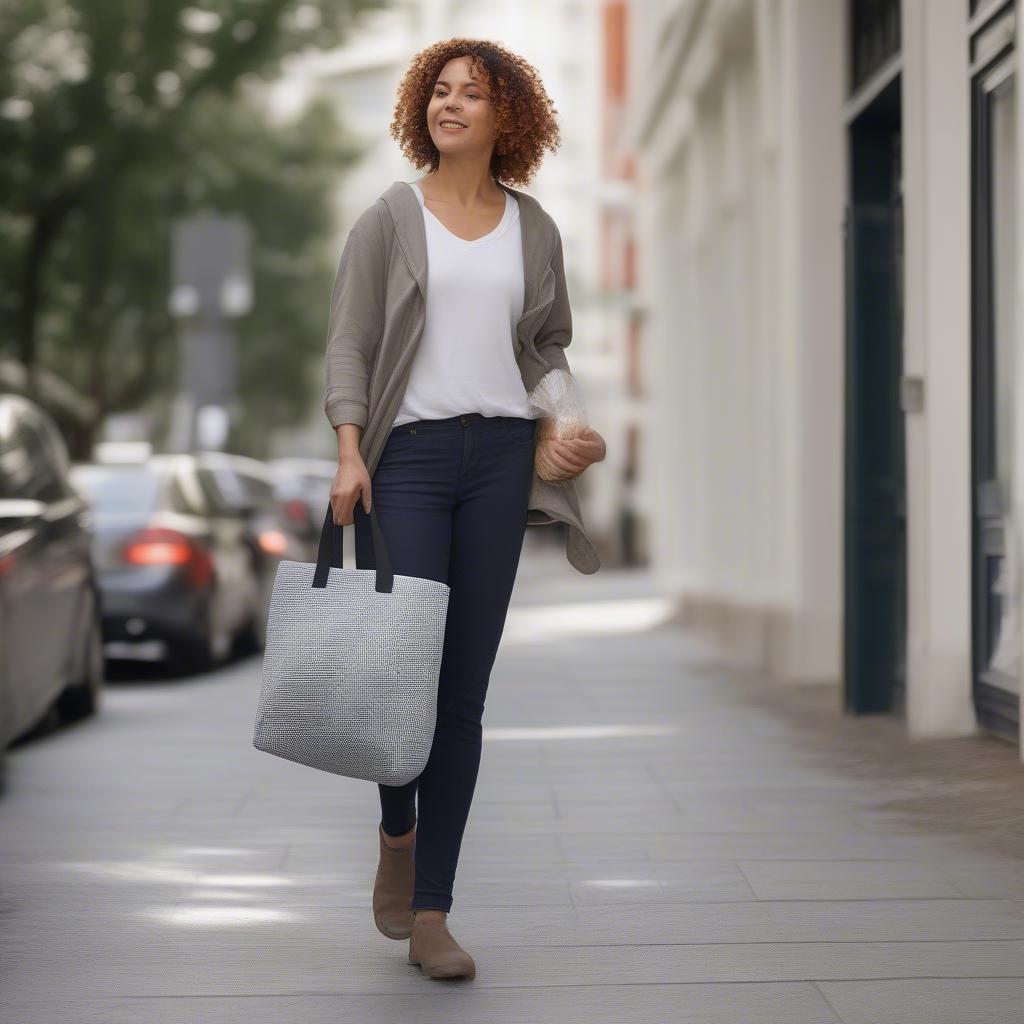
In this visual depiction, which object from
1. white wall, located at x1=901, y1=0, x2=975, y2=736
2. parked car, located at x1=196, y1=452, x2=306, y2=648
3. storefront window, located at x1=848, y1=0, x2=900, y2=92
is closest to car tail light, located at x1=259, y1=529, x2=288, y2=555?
parked car, located at x1=196, y1=452, x2=306, y2=648

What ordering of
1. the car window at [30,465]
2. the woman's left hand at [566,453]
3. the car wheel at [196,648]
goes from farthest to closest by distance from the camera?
the car wheel at [196,648] → the car window at [30,465] → the woman's left hand at [566,453]

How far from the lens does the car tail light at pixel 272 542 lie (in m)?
14.9

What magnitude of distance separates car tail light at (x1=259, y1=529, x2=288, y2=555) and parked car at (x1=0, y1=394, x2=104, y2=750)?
13.8ft

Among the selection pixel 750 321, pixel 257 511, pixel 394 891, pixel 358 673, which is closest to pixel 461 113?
pixel 358 673

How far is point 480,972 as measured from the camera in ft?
15.7

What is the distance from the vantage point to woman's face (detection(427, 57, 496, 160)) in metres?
4.85

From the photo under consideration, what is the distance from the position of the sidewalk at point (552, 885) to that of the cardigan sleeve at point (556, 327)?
4.60 feet

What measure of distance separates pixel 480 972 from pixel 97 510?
846cm

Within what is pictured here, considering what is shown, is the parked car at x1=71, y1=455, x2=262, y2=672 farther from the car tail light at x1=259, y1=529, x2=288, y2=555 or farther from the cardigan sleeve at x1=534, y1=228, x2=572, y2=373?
Result: the cardigan sleeve at x1=534, y1=228, x2=572, y2=373

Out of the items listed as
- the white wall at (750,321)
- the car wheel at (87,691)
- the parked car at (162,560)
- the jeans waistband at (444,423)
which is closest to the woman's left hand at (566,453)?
the jeans waistband at (444,423)

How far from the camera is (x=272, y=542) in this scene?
50.1 feet

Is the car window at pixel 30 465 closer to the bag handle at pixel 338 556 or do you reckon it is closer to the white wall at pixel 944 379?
the white wall at pixel 944 379

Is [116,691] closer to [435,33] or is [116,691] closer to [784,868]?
[784,868]

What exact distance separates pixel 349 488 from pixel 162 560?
8.21 m
